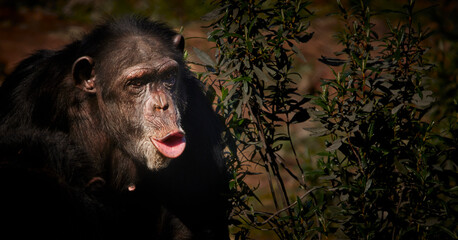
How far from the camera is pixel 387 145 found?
3.13 m

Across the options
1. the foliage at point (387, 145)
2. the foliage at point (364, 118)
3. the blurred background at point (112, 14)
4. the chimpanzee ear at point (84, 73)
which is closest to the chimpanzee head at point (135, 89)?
the chimpanzee ear at point (84, 73)

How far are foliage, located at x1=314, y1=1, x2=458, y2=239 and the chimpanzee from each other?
103 cm

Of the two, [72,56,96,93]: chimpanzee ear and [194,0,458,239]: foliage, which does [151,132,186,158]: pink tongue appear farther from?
[72,56,96,93]: chimpanzee ear

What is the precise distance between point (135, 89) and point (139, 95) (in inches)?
2.3

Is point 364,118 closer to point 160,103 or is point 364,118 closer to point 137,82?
point 160,103

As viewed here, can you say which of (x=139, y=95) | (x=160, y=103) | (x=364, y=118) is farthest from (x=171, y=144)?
(x=364, y=118)

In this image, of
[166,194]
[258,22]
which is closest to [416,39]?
[258,22]

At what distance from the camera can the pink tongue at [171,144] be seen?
320 cm

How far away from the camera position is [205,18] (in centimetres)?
324

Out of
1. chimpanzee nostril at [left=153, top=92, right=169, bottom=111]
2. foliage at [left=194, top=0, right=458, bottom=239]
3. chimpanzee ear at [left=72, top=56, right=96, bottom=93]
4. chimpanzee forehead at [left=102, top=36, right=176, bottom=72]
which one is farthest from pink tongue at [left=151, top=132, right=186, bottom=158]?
chimpanzee ear at [left=72, top=56, right=96, bottom=93]

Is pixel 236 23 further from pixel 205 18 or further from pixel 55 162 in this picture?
pixel 55 162

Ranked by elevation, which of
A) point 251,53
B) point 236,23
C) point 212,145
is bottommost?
point 212,145

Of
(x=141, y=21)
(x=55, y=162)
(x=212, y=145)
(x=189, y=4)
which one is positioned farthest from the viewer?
(x=189, y=4)

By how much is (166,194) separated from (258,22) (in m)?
1.59
